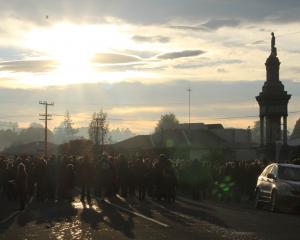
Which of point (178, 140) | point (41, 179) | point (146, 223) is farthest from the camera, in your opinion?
point (178, 140)

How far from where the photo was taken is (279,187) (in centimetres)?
2333

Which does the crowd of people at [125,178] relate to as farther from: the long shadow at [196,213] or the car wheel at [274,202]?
the car wheel at [274,202]

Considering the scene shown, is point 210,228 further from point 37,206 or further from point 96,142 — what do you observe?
point 96,142

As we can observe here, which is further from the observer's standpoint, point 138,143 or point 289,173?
point 138,143

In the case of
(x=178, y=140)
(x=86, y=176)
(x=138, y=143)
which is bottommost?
(x=86, y=176)

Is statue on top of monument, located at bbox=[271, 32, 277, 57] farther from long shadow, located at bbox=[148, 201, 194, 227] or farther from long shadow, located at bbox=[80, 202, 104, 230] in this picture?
long shadow, located at bbox=[80, 202, 104, 230]

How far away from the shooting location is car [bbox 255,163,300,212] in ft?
75.6

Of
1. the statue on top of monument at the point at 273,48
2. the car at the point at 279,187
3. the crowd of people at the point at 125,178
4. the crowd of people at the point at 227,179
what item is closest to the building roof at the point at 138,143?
the statue on top of monument at the point at 273,48

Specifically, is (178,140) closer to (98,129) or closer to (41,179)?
(98,129)

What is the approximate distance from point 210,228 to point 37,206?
10.9 metres

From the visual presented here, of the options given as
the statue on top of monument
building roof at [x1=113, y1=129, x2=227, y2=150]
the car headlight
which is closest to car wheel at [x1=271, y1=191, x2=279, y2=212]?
the car headlight

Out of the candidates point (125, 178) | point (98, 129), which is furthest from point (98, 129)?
point (125, 178)

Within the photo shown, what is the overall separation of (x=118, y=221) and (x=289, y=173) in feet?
25.3

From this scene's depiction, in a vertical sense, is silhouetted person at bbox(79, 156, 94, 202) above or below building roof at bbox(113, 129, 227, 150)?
below
